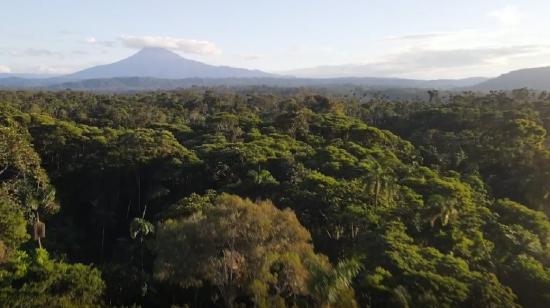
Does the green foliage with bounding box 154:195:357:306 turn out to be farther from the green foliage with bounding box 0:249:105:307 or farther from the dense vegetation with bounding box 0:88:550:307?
the green foliage with bounding box 0:249:105:307

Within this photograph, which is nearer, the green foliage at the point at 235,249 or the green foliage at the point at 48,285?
the green foliage at the point at 235,249

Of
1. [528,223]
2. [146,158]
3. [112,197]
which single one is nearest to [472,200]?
[528,223]

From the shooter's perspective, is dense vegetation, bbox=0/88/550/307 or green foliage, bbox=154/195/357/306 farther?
dense vegetation, bbox=0/88/550/307

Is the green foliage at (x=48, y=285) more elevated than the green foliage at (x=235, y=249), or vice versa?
the green foliage at (x=235, y=249)

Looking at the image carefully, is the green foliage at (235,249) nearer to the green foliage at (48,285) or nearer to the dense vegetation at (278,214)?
the dense vegetation at (278,214)

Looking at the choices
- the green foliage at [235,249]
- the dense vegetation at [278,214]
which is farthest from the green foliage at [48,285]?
the green foliage at [235,249]

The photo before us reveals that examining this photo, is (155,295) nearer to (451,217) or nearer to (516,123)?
(451,217)

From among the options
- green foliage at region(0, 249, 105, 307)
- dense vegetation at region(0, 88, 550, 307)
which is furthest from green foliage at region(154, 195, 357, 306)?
green foliage at region(0, 249, 105, 307)

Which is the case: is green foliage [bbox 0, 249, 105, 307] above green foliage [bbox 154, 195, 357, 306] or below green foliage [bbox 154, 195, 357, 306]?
below

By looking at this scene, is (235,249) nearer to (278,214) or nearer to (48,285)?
(278,214)
